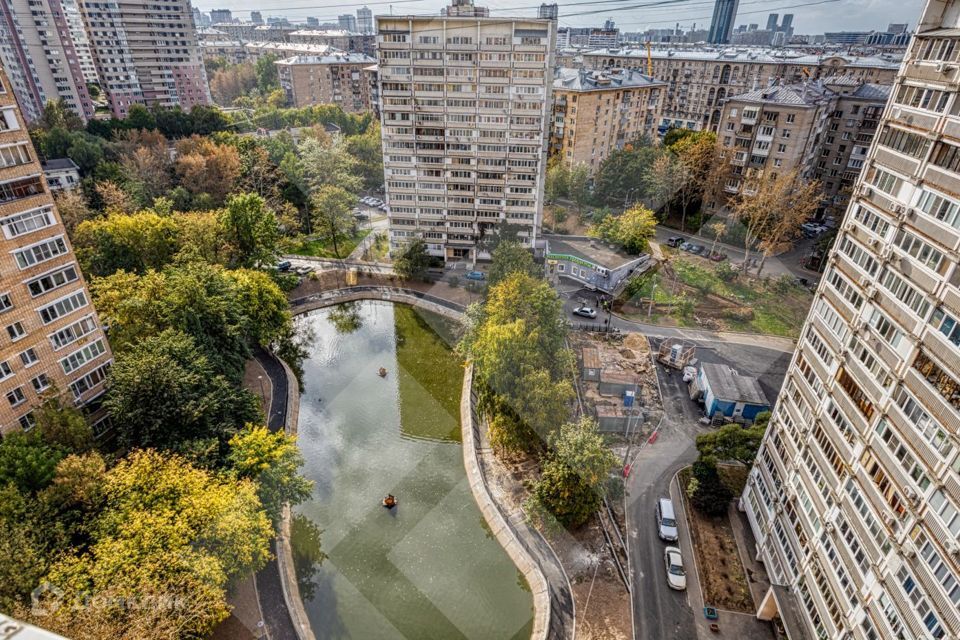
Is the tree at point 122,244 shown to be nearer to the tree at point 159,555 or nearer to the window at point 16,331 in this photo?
the window at point 16,331

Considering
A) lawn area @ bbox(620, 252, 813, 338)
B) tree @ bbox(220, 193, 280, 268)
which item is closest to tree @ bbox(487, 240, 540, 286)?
lawn area @ bbox(620, 252, 813, 338)

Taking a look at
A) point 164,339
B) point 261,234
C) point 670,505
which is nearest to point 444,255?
point 261,234

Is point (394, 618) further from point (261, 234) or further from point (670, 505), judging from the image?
point (261, 234)

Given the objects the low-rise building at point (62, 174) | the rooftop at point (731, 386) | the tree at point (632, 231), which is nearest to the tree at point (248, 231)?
the low-rise building at point (62, 174)

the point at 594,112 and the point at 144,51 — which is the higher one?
the point at 144,51

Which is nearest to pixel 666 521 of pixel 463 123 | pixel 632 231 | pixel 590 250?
pixel 590 250

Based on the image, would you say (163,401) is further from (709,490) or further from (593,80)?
(593,80)
